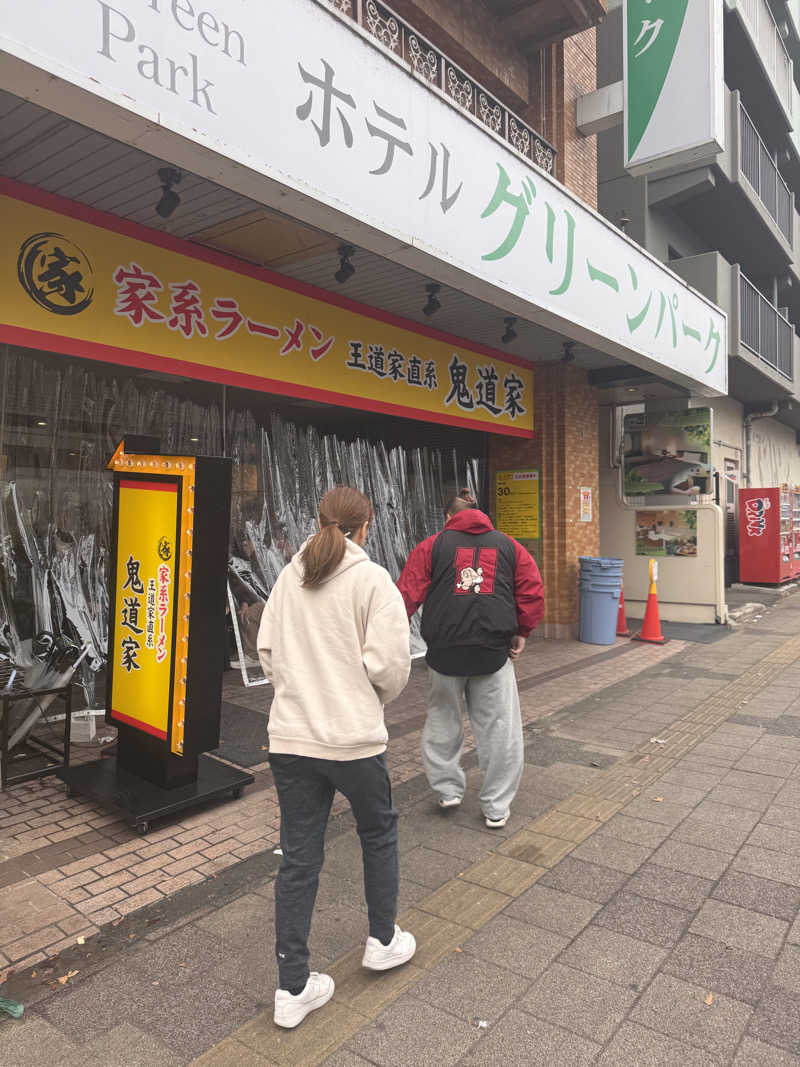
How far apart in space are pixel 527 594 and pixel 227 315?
3.53 metres

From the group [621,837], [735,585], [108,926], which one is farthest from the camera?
[735,585]

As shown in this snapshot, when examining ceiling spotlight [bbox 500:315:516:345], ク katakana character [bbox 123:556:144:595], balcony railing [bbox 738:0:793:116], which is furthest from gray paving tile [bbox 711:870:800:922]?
balcony railing [bbox 738:0:793:116]

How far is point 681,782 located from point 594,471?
257 inches

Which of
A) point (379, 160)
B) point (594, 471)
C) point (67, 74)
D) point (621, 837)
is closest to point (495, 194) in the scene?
point (379, 160)

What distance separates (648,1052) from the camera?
2.24 meters

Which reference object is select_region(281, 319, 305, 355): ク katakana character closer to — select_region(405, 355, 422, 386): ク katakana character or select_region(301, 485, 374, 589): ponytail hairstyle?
select_region(405, 355, 422, 386): ク katakana character

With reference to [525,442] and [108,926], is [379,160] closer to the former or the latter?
[108,926]

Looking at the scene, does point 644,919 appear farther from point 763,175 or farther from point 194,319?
point 763,175

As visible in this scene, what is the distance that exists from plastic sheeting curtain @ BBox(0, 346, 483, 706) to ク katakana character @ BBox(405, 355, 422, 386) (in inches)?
40.1

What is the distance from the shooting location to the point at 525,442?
10016 mm

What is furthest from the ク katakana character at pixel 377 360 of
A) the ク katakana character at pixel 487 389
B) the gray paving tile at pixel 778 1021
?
the gray paving tile at pixel 778 1021

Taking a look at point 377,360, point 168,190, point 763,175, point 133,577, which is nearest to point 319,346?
point 377,360

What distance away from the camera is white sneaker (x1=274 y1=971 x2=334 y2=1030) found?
7.63ft

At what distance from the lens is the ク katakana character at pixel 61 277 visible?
15.2 ft
